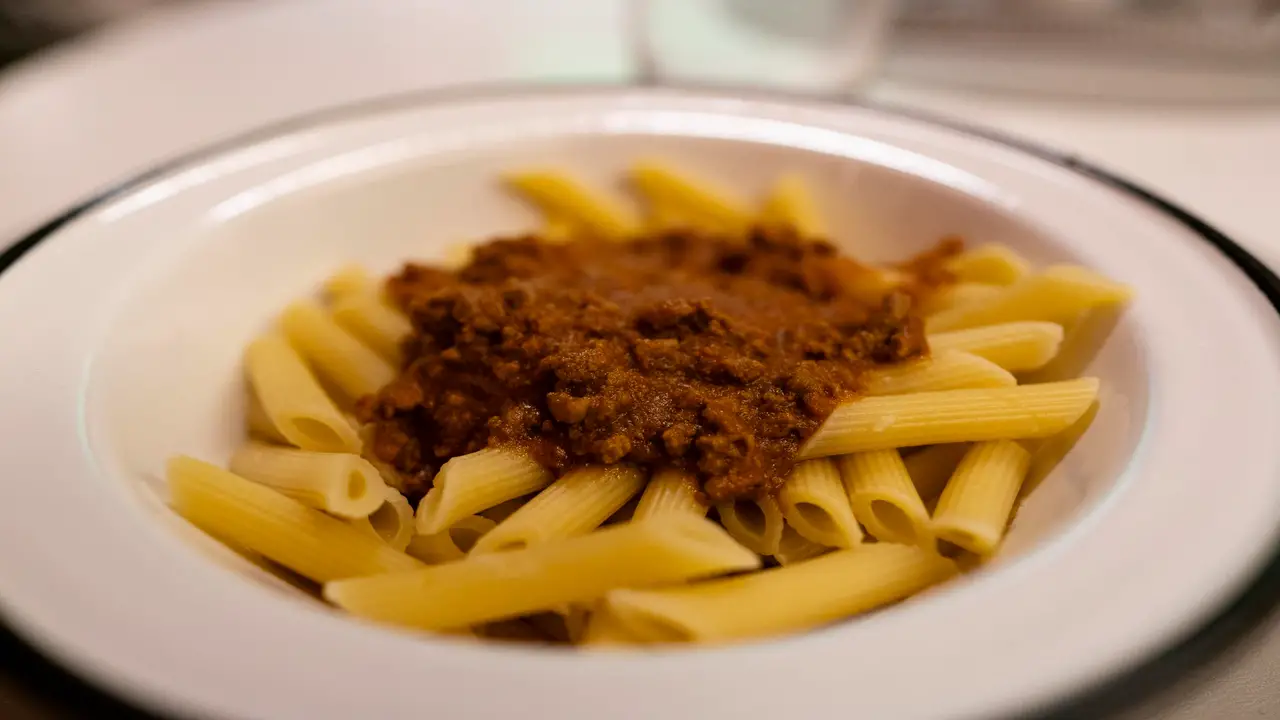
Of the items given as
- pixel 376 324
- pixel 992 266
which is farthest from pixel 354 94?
pixel 992 266

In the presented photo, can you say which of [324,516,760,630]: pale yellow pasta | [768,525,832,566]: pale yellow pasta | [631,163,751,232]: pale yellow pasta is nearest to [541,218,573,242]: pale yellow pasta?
[631,163,751,232]: pale yellow pasta

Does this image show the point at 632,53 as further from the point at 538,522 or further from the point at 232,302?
the point at 538,522

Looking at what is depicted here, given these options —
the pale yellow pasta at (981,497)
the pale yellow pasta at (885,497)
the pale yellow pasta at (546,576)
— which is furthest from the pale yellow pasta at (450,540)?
the pale yellow pasta at (981,497)

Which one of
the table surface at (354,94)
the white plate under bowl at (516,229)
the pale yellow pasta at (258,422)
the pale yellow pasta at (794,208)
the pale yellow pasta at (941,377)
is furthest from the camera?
the table surface at (354,94)

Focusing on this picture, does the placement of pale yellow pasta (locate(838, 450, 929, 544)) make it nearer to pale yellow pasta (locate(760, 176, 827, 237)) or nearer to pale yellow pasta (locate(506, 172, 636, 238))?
pale yellow pasta (locate(760, 176, 827, 237))

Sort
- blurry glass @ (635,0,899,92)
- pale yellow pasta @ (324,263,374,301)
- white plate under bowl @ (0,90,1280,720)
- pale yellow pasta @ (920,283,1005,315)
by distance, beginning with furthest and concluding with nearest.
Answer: blurry glass @ (635,0,899,92) → pale yellow pasta @ (324,263,374,301) → pale yellow pasta @ (920,283,1005,315) → white plate under bowl @ (0,90,1280,720)

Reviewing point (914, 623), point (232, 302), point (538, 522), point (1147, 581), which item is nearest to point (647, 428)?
point (538, 522)

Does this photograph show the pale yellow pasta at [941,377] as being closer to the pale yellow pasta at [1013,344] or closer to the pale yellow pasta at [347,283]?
the pale yellow pasta at [1013,344]
